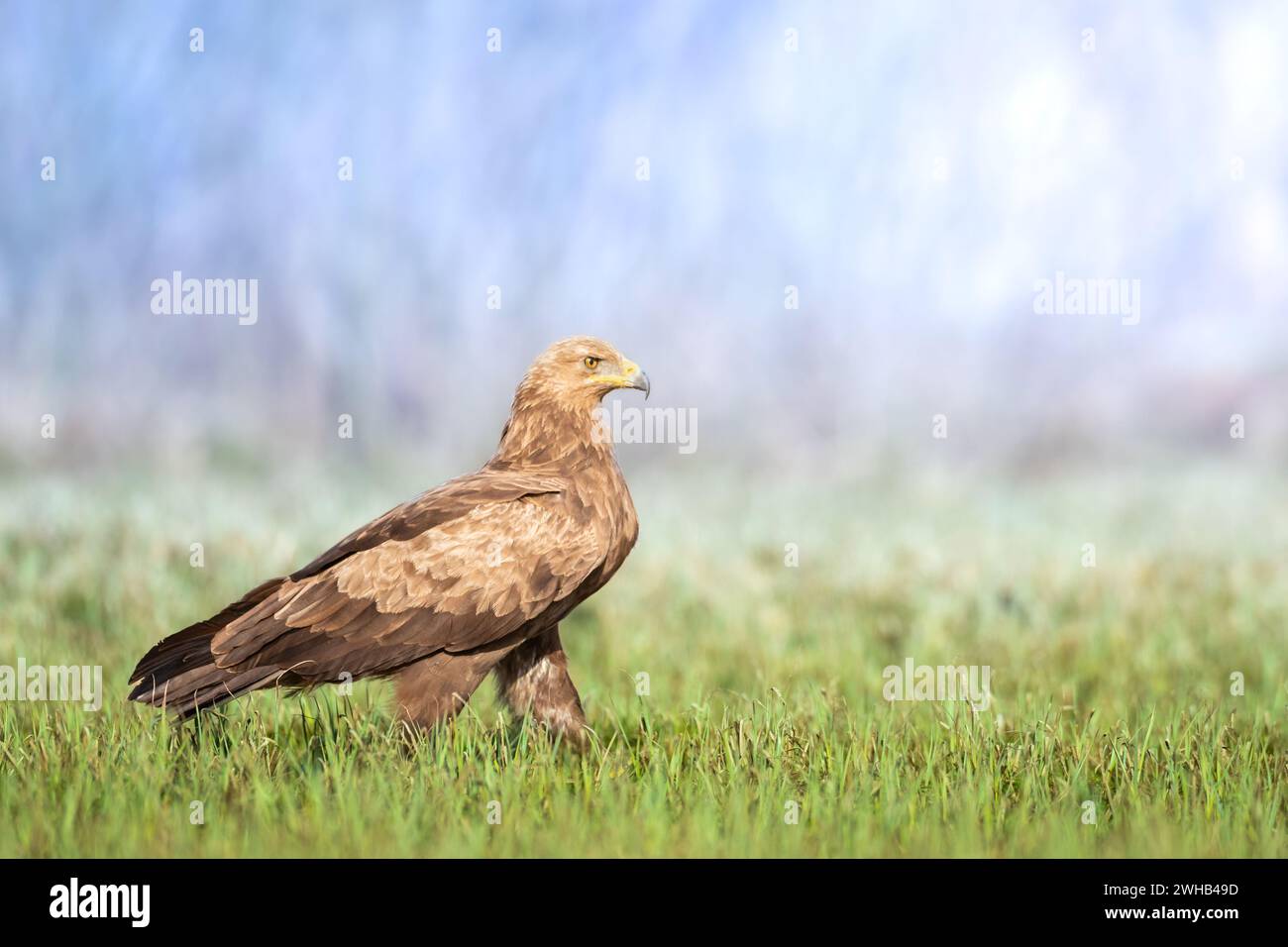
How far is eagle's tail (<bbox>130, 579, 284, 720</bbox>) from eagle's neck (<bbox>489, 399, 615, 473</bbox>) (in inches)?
57.2

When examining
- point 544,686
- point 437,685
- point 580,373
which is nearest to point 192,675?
point 437,685

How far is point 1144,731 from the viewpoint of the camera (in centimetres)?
721

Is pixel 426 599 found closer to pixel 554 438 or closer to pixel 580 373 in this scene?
pixel 554 438

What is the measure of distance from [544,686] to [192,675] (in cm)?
170

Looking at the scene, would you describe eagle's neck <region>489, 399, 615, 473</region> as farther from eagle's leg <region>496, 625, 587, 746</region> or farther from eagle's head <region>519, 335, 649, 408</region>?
eagle's leg <region>496, 625, 587, 746</region>

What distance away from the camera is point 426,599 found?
6406mm

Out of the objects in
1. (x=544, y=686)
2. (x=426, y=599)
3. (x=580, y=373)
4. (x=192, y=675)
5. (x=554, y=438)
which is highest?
(x=580, y=373)

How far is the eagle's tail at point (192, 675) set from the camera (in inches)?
250

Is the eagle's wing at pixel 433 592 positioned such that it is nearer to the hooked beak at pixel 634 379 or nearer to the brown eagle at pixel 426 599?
the brown eagle at pixel 426 599

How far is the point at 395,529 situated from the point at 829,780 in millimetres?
2333

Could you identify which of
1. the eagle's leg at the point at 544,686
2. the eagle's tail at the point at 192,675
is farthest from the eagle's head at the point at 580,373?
the eagle's tail at the point at 192,675
